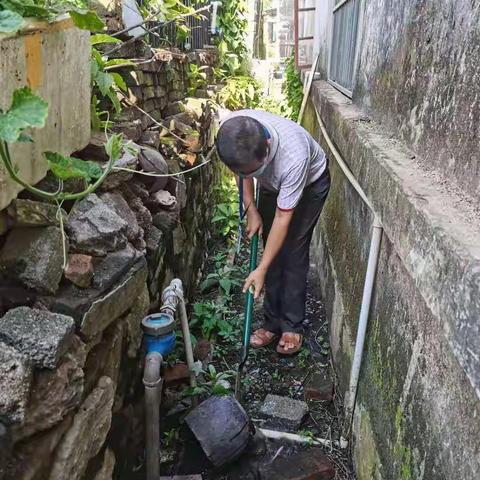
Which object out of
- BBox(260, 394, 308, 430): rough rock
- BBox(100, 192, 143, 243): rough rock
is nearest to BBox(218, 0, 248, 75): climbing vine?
BBox(100, 192, 143, 243): rough rock

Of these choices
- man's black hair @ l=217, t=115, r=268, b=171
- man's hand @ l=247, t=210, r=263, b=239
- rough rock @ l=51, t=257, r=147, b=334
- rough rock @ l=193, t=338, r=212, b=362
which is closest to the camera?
rough rock @ l=51, t=257, r=147, b=334

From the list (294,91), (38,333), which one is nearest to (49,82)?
(38,333)

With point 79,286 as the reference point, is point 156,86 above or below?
above

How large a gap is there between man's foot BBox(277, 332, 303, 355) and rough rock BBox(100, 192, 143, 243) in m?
1.54

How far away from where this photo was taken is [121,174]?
8.75 ft

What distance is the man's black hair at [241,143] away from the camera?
263cm

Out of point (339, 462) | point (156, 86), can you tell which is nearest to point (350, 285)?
point (339, 462)

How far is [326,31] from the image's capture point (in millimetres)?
6312

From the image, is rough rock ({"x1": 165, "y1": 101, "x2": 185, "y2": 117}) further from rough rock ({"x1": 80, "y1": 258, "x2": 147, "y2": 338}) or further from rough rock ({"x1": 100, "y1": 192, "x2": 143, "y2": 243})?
rough rock ({"x1": 80, "y1": 258, "x2": 147, "y2": 338})

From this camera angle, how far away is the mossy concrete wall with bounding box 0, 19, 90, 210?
164 cm

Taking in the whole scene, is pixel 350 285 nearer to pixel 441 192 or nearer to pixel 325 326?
pixel 325 326

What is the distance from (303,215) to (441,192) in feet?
5.95

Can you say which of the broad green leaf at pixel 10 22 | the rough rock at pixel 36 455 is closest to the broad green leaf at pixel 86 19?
the broad green leaf at pixel 10 22

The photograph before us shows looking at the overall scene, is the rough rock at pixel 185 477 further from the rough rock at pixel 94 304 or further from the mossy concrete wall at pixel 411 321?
the rough rock at pixel 94 304
